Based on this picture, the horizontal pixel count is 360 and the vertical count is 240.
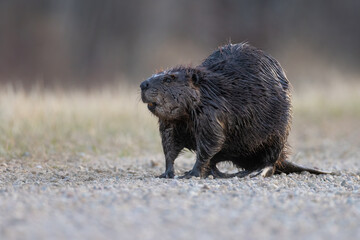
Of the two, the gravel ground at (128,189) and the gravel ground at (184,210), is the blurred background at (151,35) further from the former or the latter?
the gravel ground at (184,210)

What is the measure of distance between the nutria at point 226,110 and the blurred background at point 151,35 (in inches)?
542

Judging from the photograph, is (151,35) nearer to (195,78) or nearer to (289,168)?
(289,168)

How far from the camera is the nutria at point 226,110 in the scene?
4.80 m

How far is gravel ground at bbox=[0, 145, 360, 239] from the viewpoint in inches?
109

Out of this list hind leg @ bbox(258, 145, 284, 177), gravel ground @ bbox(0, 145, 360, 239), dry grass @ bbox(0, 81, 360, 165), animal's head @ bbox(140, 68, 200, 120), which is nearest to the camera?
gravel ground @ bbox(0, 145, 360, 239)

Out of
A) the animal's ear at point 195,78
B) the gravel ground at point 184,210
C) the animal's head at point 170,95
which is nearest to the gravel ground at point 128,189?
the gravel ground at point 184,210

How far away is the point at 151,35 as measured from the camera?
68.4 ft

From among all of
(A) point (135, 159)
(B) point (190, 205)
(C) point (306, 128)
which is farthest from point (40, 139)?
(C) point (306, 128)

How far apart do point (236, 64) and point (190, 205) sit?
207cm

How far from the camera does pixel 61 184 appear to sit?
4.46m

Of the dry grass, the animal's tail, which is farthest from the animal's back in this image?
the dry grass

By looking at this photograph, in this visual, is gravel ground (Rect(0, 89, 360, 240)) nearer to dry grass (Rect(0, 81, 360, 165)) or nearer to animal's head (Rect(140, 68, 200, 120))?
dry grass (Rect(0, 81, 360, 165))

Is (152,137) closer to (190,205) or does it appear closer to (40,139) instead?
(40,139)

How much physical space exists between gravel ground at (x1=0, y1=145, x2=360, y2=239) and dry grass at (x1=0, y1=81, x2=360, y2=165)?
2.17 m
